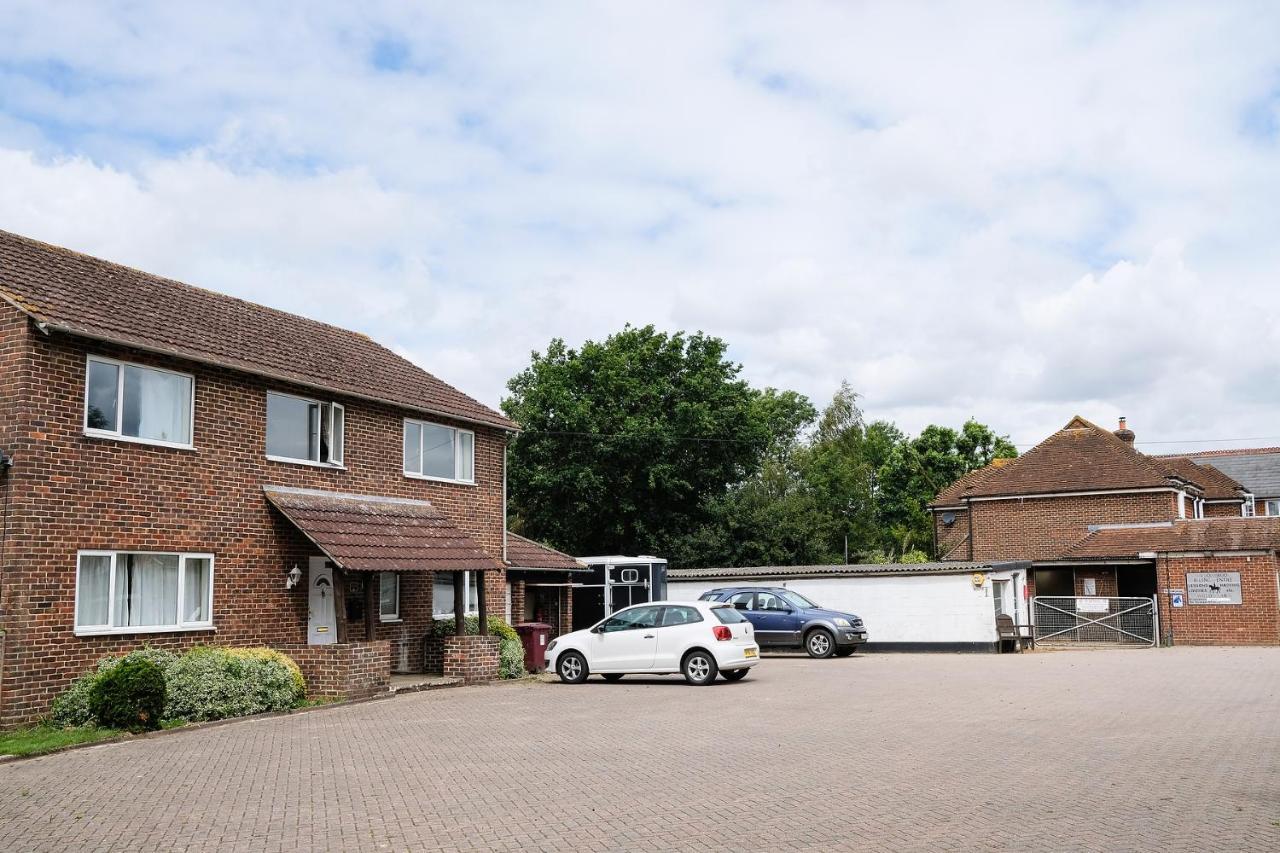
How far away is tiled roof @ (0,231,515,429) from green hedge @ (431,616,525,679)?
4.17 m

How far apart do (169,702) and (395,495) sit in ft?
23.4

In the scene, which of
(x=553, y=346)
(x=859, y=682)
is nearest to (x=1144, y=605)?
(x=859, y=682)

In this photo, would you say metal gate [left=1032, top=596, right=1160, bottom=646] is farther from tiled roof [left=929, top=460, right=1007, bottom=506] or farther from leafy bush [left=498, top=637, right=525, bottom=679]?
leafy bush [left=498, top=637, right=525, bottom=679]

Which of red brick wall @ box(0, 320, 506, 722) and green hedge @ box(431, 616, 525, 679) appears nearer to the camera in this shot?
red brick wall @ box(0, 320, 506, 722)

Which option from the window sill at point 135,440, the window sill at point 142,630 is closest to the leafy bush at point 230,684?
the window sill at point 142,630

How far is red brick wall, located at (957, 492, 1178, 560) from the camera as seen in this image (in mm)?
38219

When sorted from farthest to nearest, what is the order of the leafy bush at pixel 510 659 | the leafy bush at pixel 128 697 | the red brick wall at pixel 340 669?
the leafy bush at pixel 510 659
the red brick wall at pixel 340 669
the leafy bush at pixel 128 697

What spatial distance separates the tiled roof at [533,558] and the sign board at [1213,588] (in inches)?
689

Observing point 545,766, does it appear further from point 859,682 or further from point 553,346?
point 553,346

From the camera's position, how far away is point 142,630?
16.0 meters

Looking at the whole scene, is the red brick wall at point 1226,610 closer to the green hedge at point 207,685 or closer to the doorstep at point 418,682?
the doorstep at point 418,682

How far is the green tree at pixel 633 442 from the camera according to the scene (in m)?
44.6

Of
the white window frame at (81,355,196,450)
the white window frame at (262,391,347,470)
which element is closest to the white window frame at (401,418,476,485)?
the white window frame at (262,391,347,470)

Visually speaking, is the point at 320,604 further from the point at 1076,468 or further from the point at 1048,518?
the point at 1076,468
